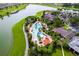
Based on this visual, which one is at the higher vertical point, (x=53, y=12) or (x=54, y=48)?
(x=53, y=12)

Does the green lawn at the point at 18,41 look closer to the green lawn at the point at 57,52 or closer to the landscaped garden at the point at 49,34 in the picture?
the landscaped garden at the point at 49,34

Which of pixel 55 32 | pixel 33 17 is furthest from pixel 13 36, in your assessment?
pixel 55 32

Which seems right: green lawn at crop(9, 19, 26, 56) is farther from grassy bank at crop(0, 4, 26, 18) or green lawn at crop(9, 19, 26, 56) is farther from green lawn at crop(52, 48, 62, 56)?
green lawn at crop(52, 48, 62, 56)

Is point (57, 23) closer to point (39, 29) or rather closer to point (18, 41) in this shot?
point (39, 29)

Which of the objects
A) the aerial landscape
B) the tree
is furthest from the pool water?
the tree

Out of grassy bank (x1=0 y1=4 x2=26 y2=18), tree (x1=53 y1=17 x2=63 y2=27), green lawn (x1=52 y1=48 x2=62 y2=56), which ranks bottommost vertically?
green lawn (x1=52 y1=48 x2=62 y2=56)

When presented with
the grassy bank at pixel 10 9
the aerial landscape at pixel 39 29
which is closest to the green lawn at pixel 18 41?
the aerial landscape at pixel 39 29

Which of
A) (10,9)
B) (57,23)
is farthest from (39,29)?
(10,9)

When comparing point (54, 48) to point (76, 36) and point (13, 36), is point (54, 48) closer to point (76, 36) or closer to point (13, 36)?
point (76, 36)
